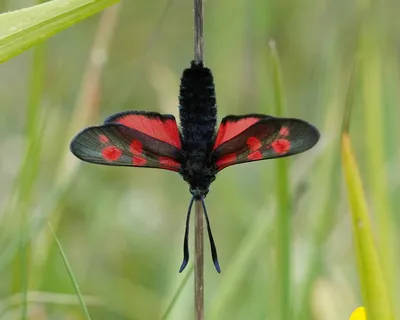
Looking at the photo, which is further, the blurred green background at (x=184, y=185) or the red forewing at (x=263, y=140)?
the blurred green background at (x=184, y=185)

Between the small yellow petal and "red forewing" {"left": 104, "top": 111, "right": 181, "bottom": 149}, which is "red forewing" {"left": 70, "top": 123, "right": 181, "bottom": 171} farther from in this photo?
the small yellow petal

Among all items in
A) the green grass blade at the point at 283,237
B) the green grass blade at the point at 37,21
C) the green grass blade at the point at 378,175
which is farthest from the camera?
the green grass blade at the point at 378,175

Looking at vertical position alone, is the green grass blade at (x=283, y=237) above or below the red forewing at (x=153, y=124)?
below

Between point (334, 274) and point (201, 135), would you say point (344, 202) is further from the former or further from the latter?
point (201, 135)

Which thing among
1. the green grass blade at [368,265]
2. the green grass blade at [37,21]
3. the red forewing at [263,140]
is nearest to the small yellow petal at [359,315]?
the green grass blade at [368,265]

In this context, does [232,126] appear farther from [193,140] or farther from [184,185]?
[184,185]

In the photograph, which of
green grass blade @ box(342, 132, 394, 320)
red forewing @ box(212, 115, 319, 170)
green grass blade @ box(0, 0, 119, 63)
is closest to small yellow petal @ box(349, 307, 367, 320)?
green grass blade @ box(342, 132, 394, 320)

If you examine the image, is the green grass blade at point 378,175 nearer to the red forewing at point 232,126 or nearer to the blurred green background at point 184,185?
the blurred green background at point 184,185

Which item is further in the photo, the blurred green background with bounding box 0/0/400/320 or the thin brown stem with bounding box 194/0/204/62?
the blurred green background with bounding box 0/0/400/320
